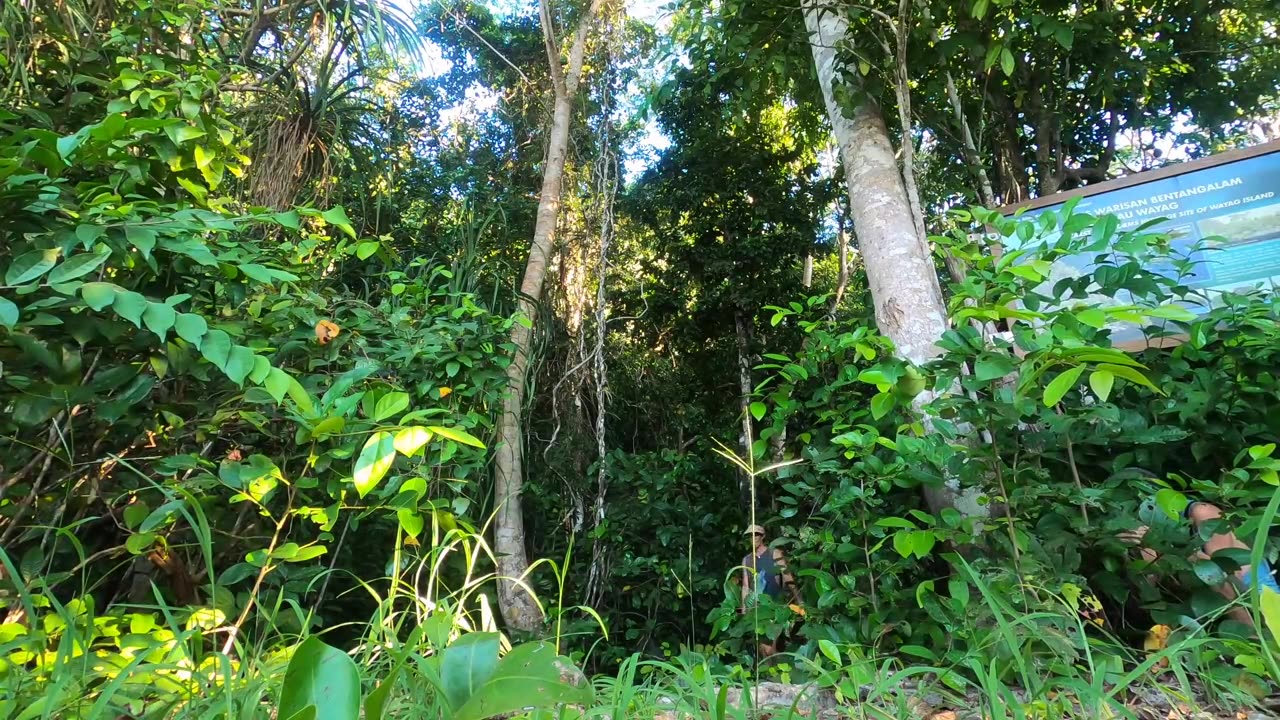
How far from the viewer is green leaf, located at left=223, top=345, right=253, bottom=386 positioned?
0.98 meters

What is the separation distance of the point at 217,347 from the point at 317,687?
662mm

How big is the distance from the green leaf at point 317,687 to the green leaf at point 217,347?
599 mm

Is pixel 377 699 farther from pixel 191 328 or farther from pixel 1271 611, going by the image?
pixel 1271 611

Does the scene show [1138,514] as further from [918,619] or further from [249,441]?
[249,441]

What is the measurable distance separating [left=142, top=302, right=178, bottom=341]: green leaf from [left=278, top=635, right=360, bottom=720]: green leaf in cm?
67

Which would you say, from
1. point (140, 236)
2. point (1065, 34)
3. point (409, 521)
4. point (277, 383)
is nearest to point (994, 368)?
point (409, 521)

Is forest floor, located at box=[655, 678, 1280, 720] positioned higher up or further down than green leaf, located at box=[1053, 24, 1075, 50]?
further down

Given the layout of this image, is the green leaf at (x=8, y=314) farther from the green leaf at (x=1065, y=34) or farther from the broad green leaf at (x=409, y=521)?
the green leaf at (x=1065, y=34)

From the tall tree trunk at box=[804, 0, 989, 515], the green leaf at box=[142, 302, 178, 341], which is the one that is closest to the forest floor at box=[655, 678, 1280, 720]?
the tall tree trunk at box=[804, 0, 989, 515]

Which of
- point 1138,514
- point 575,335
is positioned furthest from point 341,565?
point 1138,514

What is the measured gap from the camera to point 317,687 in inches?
23.7

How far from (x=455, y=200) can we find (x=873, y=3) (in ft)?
9.36

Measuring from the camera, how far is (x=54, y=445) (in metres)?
1.29

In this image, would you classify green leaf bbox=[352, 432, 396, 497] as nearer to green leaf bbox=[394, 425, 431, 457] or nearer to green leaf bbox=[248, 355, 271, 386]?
green leaf bbox=[394, 425, 431, 457]
